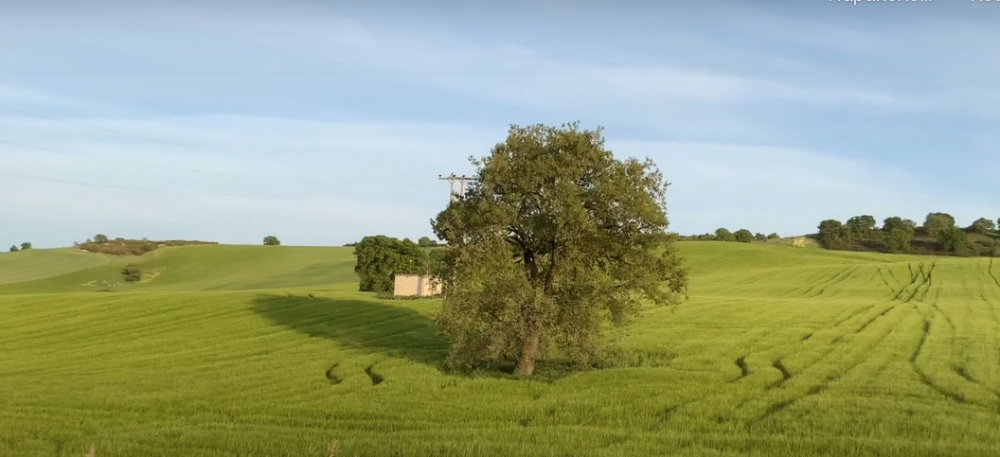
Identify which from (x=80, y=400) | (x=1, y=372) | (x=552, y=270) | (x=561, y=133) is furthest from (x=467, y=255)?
(x=1, y=372)

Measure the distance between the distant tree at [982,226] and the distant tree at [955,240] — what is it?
1022 centimetres

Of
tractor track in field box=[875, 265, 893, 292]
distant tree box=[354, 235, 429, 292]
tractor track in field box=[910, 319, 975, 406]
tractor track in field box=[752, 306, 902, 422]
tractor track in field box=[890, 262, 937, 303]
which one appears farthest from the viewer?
distant tree box=[354, 235, 429, 292]

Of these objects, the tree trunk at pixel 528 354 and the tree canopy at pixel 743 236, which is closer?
the tree trunk at pixel 528 354

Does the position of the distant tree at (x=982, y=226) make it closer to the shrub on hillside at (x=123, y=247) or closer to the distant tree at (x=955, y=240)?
the distant tree at (x=955, y=240)

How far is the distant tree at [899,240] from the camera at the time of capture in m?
148

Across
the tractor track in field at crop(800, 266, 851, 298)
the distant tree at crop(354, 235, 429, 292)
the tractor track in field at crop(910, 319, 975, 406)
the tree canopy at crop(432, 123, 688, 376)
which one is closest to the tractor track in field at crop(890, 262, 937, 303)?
the tractor track in field at crop(800, 266, 851, 298)

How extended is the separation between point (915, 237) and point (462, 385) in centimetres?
15571

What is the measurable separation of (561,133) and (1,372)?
23.5 m

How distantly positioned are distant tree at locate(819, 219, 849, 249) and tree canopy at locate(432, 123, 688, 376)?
143701 millimetres

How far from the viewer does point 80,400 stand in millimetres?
23562

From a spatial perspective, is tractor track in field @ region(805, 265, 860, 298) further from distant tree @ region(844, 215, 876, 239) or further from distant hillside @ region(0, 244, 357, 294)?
distant tree @ region(844, 215, 876, 239)

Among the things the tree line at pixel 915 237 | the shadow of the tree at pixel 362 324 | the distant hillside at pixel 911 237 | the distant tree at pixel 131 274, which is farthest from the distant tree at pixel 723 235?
the shadow of the tree at pixel 362 324

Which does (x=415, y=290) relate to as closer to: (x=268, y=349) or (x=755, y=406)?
(x=268, y=349)

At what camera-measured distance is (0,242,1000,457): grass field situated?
16766 mm
